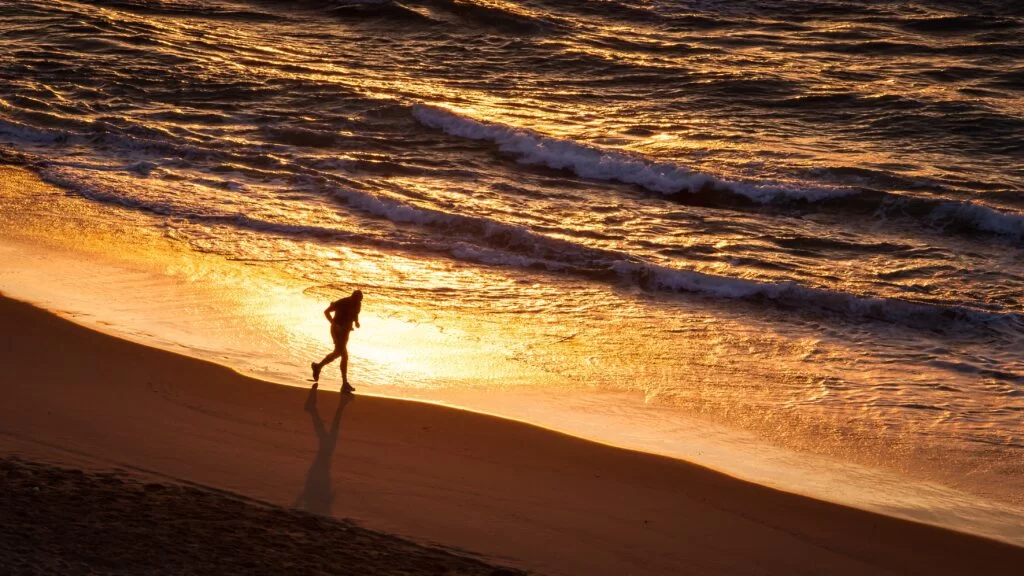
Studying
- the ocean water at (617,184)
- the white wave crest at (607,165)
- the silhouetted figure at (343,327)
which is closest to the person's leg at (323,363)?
the silhouetted figure at (343,327)

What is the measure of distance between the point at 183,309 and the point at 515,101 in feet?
37.3

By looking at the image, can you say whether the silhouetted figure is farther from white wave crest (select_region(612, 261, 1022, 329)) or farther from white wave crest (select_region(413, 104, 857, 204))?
white wave crest (select_region(413, 104, 857, 204))

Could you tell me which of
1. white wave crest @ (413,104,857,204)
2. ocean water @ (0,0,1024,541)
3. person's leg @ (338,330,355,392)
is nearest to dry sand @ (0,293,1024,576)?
person's leg @ (338,330,355,392)

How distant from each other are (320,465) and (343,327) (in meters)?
1.56

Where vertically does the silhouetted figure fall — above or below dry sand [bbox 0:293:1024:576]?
above

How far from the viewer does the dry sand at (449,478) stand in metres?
6.82

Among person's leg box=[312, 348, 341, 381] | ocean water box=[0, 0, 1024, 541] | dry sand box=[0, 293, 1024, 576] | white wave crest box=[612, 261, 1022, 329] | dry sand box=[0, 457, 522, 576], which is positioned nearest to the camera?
dry sand box=[0, 457, 522, 576]

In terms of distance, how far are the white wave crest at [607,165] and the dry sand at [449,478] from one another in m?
8.92

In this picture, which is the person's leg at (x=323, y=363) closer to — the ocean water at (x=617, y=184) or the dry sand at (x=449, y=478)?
the dry sand at (x=449, y=478)

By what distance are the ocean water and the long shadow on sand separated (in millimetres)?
717

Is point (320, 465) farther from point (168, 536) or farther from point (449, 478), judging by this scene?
point (168, 536)

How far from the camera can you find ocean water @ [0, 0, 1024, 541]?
9844 mm

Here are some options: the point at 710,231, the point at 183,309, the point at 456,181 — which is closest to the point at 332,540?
the point at 183,309

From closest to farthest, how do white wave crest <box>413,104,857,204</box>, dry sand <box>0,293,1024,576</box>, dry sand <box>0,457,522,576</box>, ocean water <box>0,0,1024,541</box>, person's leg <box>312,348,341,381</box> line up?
dry sand <box>0,457,522,576</box> < dry sand <box>0,293,1024,576</box> < person's leg <box>312,348,341,381</box> < ocean water <box>0,0,1024,541</box> < white wave crest <box>413,104,857,204</box>
